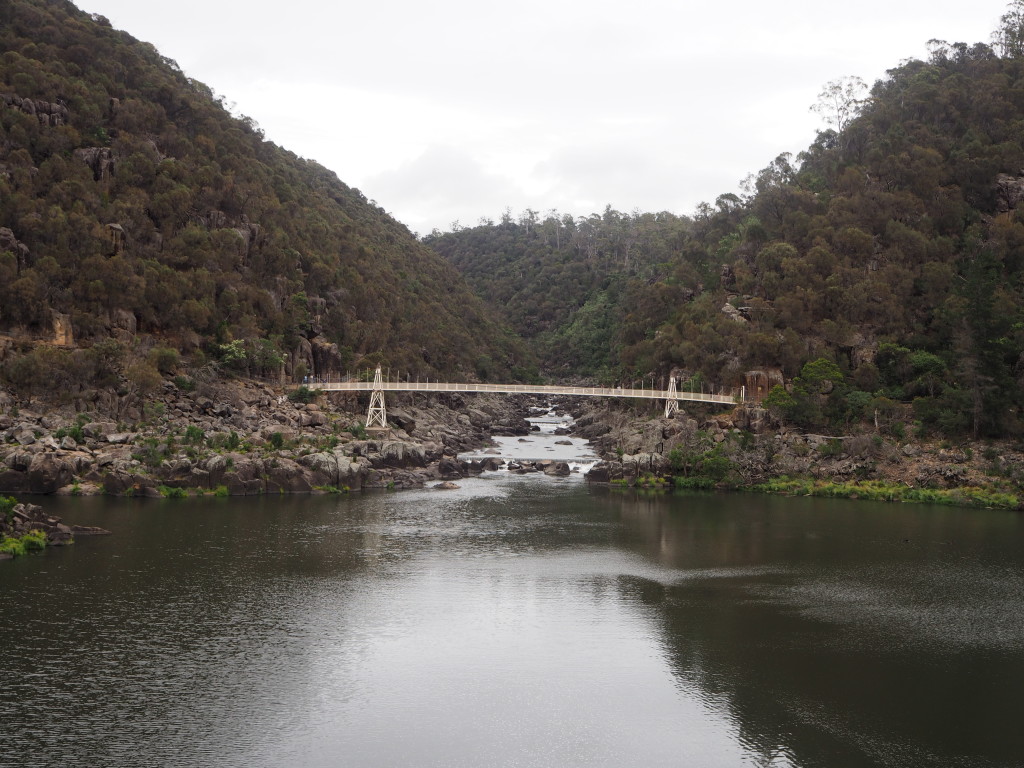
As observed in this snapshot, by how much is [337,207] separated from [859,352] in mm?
79680

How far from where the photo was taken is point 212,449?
176 ft

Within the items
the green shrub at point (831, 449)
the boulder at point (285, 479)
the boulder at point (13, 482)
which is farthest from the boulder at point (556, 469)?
the boulder at point (13, 482)

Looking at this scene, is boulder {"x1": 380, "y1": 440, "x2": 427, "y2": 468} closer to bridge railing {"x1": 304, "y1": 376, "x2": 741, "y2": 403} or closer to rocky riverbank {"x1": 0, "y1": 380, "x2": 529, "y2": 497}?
rocky riverbank {"x1": 0, "y1": 380, "x2": 529, "y2": 497}

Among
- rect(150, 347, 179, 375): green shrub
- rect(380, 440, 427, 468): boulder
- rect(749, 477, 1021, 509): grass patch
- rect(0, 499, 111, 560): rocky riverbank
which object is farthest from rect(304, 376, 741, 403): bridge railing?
rect(0, 499, 111, 560): rocky riverbank

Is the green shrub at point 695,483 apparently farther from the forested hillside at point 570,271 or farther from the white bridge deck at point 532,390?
the forested hillside at point 570,271

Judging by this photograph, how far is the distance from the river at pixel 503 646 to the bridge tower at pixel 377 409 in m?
25.4

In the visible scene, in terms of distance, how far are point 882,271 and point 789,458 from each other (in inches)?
938

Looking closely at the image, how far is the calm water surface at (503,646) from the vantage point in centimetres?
1931

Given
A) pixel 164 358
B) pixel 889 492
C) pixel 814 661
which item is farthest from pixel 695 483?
pixel 164 358

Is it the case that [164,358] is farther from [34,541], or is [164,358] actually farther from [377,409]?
[34,541]

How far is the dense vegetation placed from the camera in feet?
205

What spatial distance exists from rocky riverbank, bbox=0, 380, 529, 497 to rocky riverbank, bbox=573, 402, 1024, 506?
13102mm

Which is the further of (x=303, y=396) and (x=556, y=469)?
(x=303, y=396)

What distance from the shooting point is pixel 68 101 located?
76.1 metres
